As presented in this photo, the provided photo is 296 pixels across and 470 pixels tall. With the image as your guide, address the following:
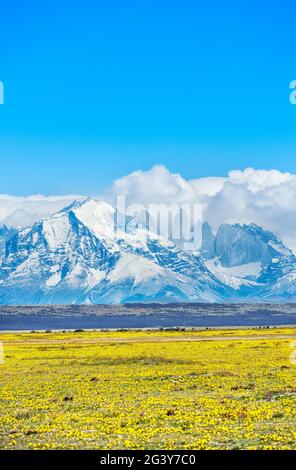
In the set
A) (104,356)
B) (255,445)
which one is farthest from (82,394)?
(104,356)

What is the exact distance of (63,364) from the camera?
78938 mm

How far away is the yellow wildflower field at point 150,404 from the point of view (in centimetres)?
3069

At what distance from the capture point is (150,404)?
4278 cm

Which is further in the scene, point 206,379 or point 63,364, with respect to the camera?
point 63,364

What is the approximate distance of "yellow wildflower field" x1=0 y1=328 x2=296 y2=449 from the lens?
3069cm

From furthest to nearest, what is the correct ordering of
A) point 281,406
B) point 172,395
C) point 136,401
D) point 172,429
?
1. point 172,395
2. point 136,401
3. point 281,406
4. point 172,429

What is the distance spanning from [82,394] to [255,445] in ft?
73.1

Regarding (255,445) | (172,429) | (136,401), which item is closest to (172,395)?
(136,401)

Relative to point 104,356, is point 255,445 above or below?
above

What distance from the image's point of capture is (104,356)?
89500 millimetres

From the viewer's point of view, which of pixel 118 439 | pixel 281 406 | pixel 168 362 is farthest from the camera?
pixel 168 362
